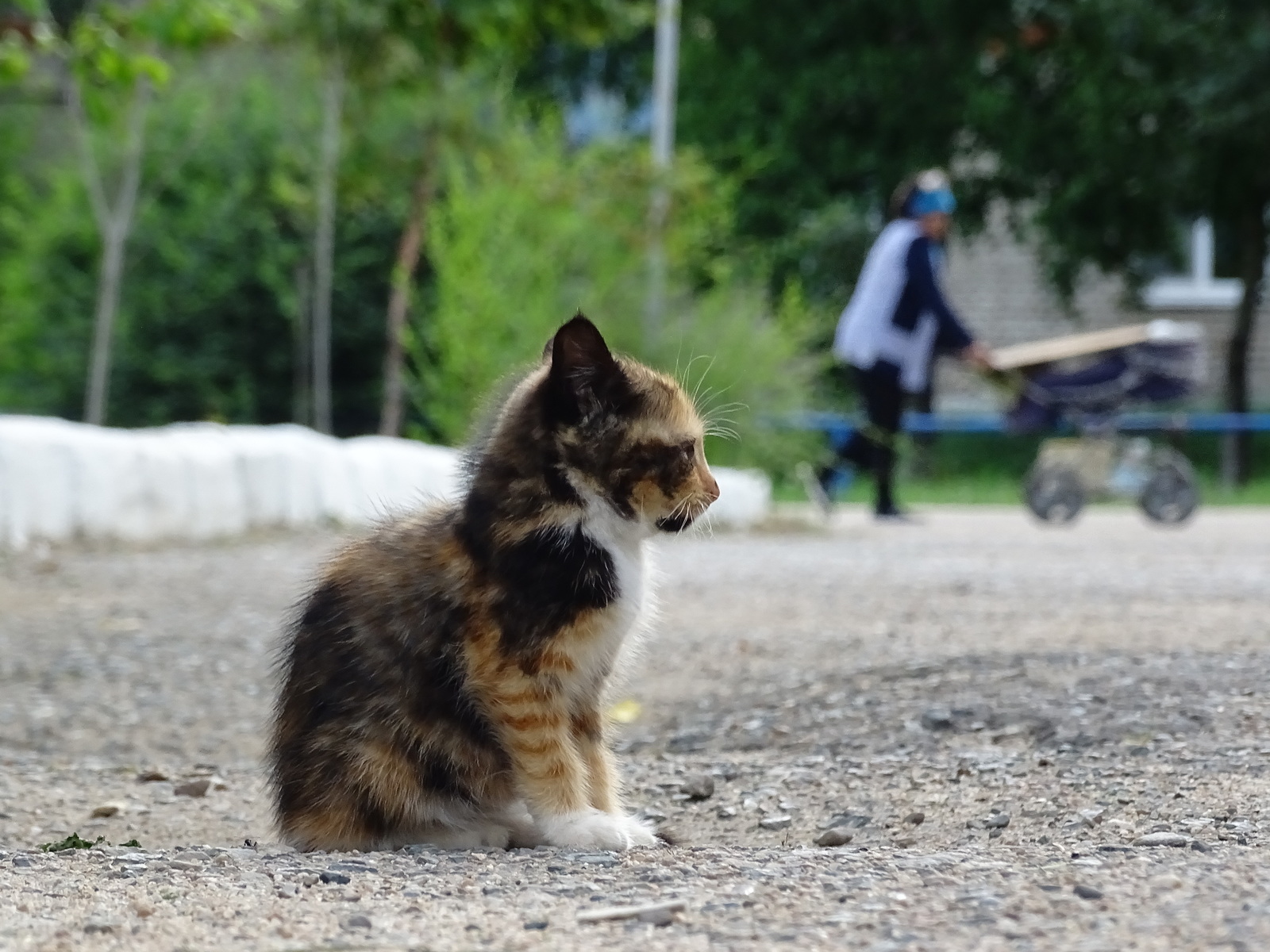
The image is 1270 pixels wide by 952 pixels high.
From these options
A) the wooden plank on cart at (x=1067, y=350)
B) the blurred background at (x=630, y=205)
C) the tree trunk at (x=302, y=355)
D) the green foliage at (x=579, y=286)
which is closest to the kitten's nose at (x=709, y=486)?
the blurred background at (x=630, y=205)

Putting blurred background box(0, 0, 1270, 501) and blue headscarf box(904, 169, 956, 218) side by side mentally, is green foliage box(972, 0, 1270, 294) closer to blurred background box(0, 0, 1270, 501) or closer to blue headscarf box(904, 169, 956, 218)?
blurred background box(0, 0, 1270, 501)

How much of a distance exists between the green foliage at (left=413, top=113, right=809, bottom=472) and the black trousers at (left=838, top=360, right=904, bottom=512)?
2.79 feet

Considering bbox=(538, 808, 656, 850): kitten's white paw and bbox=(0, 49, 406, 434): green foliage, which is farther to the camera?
bbox=(0, 49, 406, 434): green foliage

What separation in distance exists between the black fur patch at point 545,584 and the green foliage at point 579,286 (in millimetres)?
9329

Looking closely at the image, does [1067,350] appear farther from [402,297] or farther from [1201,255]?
[1201,255]

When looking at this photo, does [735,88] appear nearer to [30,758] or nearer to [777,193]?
[777,193]

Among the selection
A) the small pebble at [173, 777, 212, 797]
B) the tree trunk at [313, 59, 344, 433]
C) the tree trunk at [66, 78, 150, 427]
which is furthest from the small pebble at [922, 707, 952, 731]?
the tree trunk at [313, 59, 344, 433]

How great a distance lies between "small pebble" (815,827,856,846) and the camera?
4.02 metres

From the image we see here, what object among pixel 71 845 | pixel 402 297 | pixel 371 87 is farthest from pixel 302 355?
pixel 71 845

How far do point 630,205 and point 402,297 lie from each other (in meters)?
2.21

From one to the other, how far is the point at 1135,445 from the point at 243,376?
9893 millimetres

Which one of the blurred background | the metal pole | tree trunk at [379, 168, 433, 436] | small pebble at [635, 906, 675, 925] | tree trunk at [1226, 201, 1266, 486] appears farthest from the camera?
tree trunk at [1226, 201, 1266, 486]

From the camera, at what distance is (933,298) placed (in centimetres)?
1314

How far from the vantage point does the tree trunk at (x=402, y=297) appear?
16844mm
